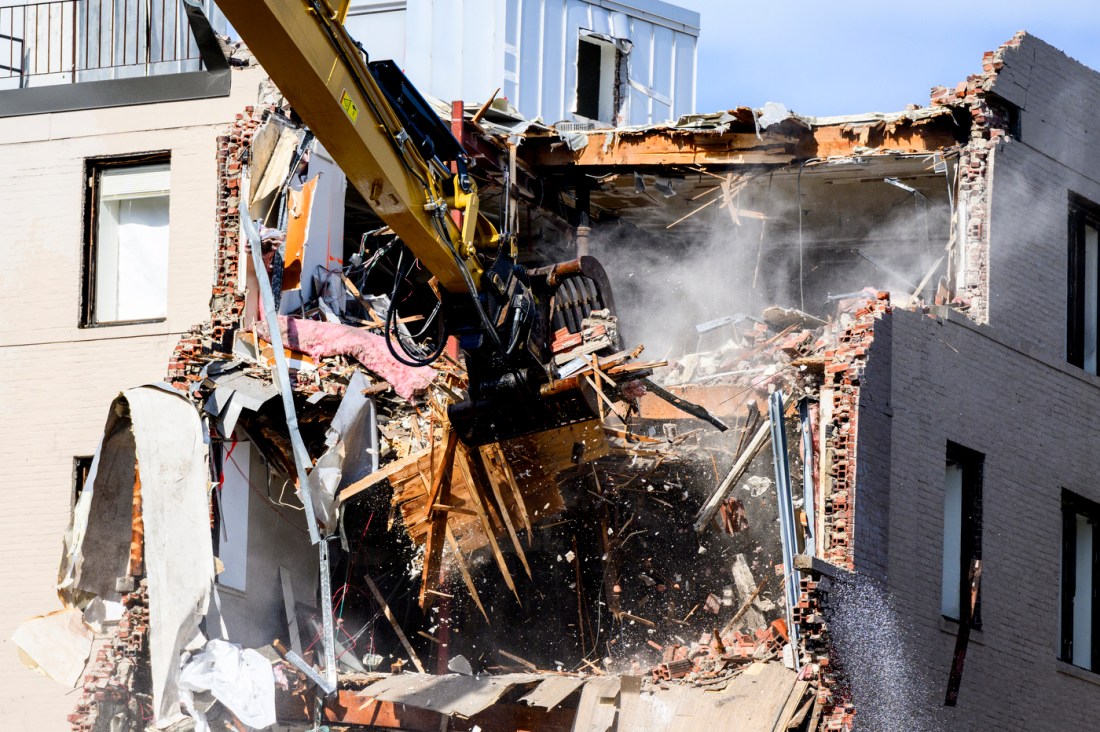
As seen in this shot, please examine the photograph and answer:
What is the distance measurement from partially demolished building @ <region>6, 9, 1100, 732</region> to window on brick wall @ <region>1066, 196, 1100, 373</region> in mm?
37

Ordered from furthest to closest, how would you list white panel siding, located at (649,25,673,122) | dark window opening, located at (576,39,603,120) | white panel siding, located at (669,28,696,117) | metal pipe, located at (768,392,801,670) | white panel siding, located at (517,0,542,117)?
1. white panel siding, located at (669,28,696,117)
2. white panel siding, located at (649,25,673,122)
3. dark window opening, located at (576,39,603,120)
4. white panel siding, located at (517,0,542,117)
5. metal pipe, located at (768,392,801,670)

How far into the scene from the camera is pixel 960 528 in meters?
18.3

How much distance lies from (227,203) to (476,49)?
690 cm

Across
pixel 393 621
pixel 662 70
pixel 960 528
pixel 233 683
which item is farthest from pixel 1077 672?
pixel 662 70

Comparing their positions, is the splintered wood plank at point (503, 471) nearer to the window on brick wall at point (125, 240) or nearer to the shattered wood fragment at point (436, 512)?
the shattered wood fragment at point (436, 512)

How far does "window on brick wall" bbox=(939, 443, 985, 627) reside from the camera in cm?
1808

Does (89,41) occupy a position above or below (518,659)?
above

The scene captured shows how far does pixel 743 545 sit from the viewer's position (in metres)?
18.8

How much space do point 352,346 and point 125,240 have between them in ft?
13.7

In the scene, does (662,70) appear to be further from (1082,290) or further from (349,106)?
(349,106)

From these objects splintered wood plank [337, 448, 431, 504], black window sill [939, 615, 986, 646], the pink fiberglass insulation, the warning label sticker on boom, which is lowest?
black window sill [939, 615, 986, 646]

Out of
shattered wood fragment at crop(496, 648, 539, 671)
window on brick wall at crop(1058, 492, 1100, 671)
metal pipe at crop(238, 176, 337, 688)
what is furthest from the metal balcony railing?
window on brick wall at crop(1058, 492, 1100, 671)

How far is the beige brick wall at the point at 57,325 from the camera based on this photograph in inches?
807

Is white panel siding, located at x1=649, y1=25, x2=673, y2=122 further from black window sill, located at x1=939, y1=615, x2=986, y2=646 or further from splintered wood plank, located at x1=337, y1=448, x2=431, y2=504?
black window sill, located at x1=939, y1=615, x2=986, y2=646
